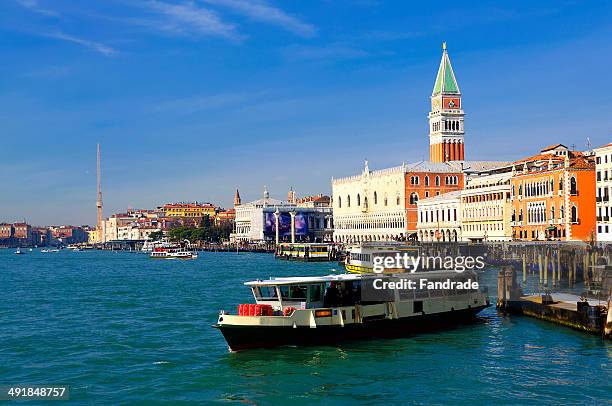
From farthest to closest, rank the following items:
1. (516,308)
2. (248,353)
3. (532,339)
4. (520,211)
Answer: (520,211) → (516,308) → (532,339) → (248,353)

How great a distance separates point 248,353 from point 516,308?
443 inches

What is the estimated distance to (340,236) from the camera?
4715 inches

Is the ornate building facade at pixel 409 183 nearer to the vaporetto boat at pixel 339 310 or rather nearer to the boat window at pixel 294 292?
the vaporetto boat at pixel 339 310

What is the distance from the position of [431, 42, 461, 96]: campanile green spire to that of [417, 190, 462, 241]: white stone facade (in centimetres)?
2435

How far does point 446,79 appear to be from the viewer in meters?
111

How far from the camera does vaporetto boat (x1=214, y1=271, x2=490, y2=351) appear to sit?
71.1 ft

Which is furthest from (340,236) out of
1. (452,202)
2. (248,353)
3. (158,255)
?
(248,353)

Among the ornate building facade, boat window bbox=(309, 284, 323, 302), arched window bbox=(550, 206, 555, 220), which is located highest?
the ornate building facade

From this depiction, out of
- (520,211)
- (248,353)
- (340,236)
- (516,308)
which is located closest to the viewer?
(248,353)

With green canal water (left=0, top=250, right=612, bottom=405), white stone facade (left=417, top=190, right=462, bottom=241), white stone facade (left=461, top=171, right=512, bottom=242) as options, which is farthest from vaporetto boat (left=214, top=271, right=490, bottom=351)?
white stone facade (left=417, top=190, right=462, bottom=241)

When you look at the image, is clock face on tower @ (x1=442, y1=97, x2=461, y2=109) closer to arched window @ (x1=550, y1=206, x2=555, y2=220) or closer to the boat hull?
arched window @ (x1=550, y1=206, x2=555, y2=220)

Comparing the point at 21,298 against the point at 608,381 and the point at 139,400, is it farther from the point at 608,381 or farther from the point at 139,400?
the point at 608,381

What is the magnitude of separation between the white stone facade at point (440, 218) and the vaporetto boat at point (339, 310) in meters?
51.9

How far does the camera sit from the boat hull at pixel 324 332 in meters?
21.5
